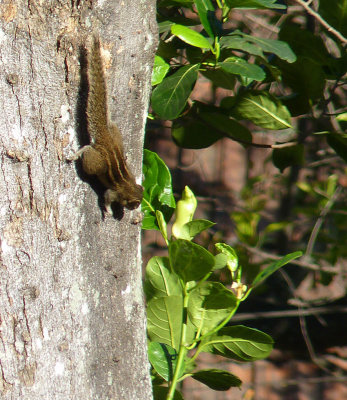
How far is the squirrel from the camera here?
107 centimetres

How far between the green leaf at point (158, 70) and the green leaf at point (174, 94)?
0.7 inches

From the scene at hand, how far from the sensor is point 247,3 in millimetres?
1307

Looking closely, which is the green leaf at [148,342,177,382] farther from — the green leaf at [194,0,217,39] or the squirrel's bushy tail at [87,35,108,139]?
the green leaf at [194,0,217,39]

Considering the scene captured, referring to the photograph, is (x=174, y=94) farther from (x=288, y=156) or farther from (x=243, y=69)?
(x=288, y=156)

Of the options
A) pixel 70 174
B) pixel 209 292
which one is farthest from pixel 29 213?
pixel 209 292

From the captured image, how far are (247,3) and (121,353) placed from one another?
2.69 feet

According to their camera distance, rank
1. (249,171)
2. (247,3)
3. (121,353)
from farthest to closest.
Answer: (249,171) → (247,3) → (121,353)

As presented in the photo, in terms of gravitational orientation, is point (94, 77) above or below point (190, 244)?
above

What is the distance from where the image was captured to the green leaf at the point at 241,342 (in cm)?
123

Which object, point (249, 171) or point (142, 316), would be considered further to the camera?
point (249, 171)

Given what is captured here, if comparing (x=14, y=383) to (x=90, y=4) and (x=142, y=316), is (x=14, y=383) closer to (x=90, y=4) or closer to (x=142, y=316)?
(x=142, y=316)

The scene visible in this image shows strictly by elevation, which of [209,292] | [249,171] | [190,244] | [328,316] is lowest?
[328,316]

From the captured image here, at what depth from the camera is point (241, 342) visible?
125 cm

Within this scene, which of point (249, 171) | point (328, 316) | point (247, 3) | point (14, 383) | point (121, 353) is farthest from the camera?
point (249, 171)
